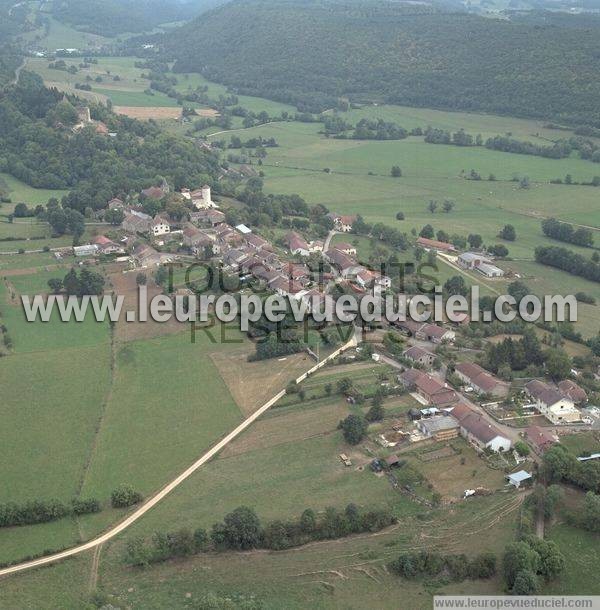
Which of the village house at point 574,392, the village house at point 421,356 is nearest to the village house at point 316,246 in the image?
the village house at point 421,356

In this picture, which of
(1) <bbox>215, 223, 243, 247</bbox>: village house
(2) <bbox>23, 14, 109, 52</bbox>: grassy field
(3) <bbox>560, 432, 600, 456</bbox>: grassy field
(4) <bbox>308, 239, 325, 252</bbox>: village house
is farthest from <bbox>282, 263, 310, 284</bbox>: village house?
(2) <bbox>23, 14, 109, 52</bbox>: grassy field

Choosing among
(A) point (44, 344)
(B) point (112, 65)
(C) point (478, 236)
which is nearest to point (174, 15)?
(B) point (112, 65)

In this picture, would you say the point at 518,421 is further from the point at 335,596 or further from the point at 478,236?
the point at 478,236

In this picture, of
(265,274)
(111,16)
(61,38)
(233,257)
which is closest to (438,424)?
(265,274)

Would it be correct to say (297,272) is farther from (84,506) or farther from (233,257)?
(84,506)

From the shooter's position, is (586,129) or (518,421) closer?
(518,421)

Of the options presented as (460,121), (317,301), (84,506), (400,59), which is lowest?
(84,506)
